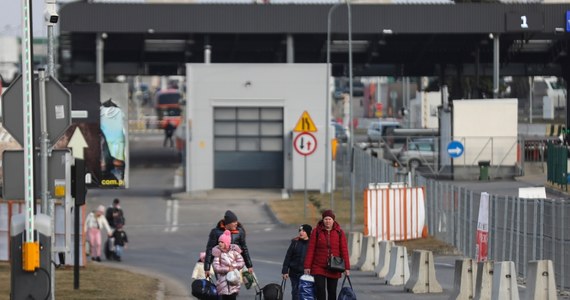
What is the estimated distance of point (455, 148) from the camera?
2153 inches

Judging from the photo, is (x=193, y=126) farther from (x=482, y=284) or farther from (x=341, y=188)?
(x=482, y=284)

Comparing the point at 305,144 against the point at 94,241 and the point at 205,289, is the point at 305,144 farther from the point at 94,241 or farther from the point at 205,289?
the point at 205,289

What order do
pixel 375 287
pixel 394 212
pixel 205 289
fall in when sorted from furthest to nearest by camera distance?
1. pixel 394 212
2. pixel 375 287
3. pixel 205 289

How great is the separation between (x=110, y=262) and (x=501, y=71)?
138ft

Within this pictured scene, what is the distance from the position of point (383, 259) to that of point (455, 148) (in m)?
27.8

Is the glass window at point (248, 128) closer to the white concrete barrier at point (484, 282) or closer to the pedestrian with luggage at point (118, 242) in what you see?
the pedestrian with luggage at point (118, 242)

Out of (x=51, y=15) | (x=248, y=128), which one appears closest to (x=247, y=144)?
(x=248, y=128)

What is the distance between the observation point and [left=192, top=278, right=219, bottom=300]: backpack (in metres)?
18.9

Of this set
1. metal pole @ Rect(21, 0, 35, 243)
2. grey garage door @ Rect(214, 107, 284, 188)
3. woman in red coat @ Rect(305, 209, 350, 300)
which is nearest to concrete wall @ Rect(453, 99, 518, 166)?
grey garage door @ Rect(214, 107, 284, 188)

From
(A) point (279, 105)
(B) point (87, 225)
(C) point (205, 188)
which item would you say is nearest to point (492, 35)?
(A) point (279, 105)

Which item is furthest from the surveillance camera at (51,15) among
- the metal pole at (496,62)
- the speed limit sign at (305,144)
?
the metal pole at (496,62)

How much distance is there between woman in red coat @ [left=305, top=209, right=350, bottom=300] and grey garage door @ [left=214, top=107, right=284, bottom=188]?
3797cm

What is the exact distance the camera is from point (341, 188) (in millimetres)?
58812

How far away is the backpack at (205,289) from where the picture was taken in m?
18.9
